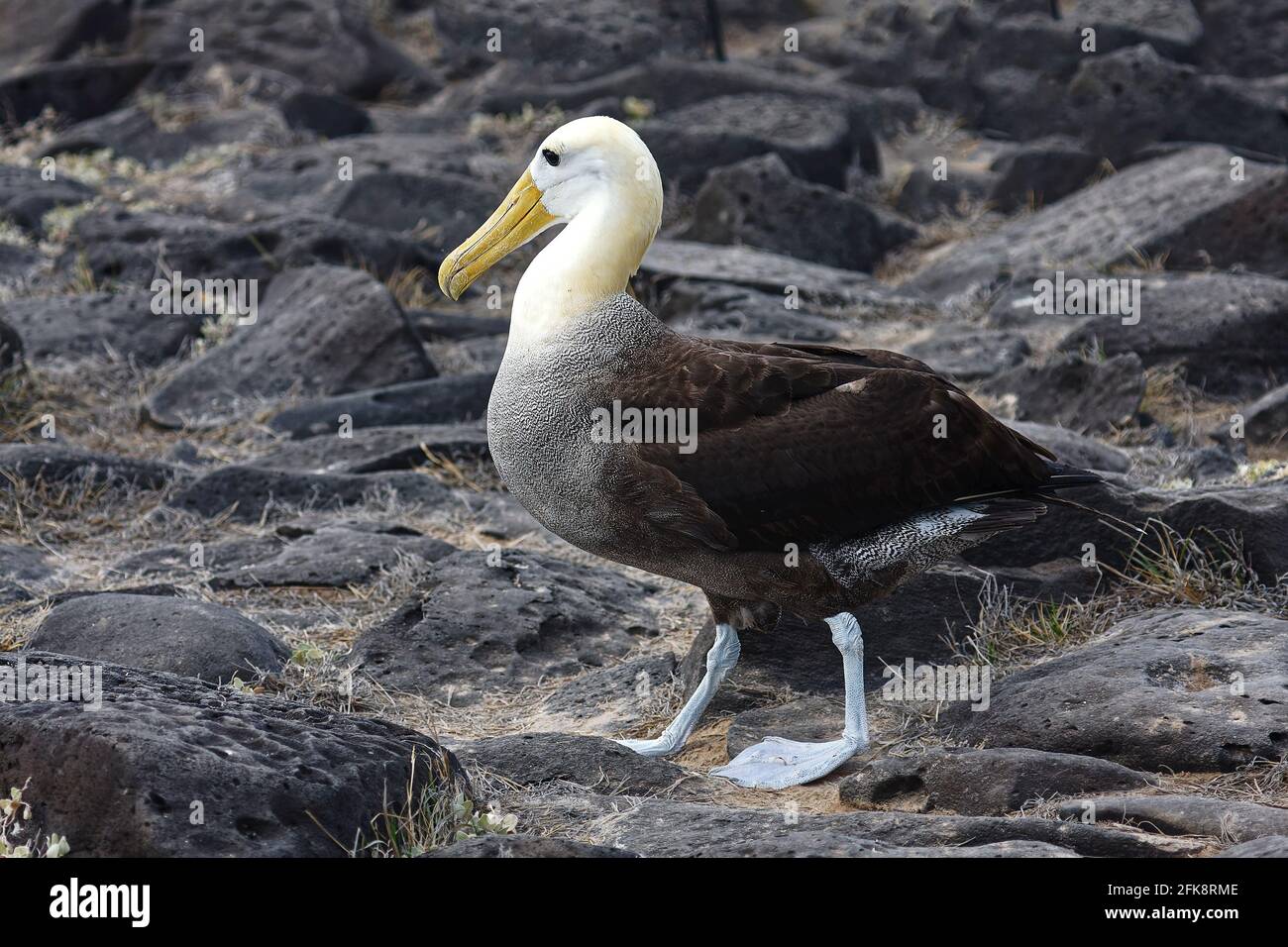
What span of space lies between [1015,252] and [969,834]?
27.9ft

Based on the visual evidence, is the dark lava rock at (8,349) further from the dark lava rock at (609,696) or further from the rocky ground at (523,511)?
the dark lava rock at (609,696)

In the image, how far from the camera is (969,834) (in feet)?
12.5

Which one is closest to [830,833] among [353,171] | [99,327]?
[99,327]

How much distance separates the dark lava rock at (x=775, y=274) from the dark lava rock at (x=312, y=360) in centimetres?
217

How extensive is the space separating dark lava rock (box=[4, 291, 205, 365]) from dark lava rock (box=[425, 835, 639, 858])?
7.19 m

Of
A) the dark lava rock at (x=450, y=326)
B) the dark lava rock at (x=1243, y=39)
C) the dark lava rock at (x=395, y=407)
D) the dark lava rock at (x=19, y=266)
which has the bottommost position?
the dark lava rock at (x=395, y=407)

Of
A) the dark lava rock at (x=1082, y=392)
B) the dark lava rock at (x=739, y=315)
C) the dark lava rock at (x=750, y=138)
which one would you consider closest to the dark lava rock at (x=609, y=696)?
the dark lava rock at (x=1082, y=392)

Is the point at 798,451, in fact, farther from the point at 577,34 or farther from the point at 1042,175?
the point at 577,34

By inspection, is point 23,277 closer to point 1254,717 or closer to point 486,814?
point 486,814

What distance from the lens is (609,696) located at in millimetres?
5703

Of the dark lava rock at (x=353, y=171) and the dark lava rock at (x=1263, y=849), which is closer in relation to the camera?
the dark lava rock at (x=1263, y=849)

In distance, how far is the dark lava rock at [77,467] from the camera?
750 centimetres

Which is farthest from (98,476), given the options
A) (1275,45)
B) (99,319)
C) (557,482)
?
(1275,45)

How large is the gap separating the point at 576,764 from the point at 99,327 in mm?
6726
